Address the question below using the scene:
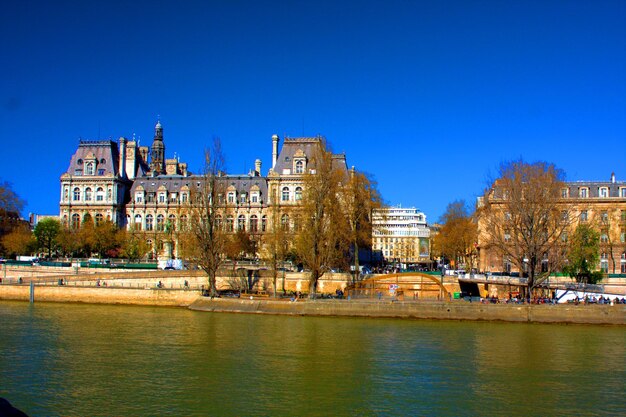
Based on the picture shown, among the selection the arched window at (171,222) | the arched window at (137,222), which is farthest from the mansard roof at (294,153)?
the arched window at (137,222)

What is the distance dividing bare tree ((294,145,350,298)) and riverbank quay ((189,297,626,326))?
522cm

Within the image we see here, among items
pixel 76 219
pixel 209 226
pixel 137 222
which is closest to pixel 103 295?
pixel 209 226

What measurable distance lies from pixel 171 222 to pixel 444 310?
51216mm

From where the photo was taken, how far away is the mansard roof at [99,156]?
9938 cm

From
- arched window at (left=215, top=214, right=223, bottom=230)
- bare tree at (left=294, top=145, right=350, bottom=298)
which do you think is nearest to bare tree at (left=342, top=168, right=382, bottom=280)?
bare tree at (left=294, top=145, right=350, bottom=298)

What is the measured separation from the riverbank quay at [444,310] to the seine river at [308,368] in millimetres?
1401

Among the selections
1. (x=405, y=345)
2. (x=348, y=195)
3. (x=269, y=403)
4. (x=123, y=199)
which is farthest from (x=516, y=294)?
(x=123, y=199)

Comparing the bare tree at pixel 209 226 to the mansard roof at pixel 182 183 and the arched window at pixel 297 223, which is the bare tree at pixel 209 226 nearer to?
the arched window at pixel 297 223

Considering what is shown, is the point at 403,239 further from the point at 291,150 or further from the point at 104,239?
the point at 104,239

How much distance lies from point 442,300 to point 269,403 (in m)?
31.0

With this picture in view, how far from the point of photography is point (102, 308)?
60062mm

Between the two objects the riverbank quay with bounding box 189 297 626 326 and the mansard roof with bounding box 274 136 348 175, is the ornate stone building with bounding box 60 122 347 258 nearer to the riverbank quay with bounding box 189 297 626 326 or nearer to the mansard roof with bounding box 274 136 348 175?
the mansard roof with bounding box 274 136 348 175

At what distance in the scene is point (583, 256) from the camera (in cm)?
6316

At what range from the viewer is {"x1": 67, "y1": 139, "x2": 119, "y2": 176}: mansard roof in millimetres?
99375
